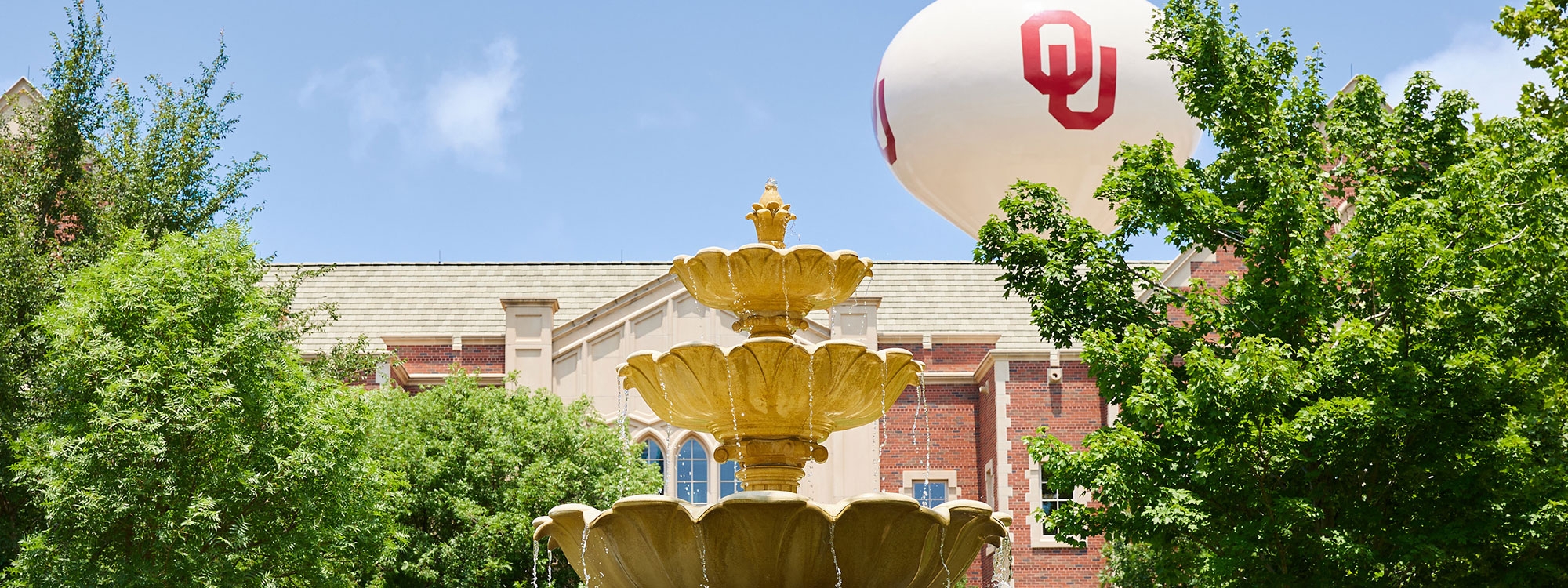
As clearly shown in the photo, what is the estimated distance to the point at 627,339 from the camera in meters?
32.0

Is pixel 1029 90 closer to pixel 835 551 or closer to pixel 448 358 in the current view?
pixel 448 358

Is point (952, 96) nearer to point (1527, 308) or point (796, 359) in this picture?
point (1527, 308)

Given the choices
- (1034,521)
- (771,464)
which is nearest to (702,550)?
(771,464)

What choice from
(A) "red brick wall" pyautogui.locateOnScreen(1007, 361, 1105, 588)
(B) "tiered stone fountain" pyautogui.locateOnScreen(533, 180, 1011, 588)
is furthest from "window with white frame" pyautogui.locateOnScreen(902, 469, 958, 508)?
(B) "tiered stone fountain" pyautogui.locateOnScreen(533, 180, 1011, 588)

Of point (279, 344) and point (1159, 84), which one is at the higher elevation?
point (1159, 84)

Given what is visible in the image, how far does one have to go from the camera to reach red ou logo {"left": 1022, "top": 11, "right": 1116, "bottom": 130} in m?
27.3

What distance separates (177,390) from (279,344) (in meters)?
1.95

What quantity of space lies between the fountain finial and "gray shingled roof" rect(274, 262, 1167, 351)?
24.4 metres

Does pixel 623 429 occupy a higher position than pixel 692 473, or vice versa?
pixel 623 429

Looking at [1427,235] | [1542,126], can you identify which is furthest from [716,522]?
[1542,126]

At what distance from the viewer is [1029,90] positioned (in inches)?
1078

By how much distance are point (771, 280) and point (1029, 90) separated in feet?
59.3

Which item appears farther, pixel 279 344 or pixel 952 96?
pixel 952 96

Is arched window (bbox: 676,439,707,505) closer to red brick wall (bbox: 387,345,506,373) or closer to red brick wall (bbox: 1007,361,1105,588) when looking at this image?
red brick wall (bbox: 387,345,506,373)
